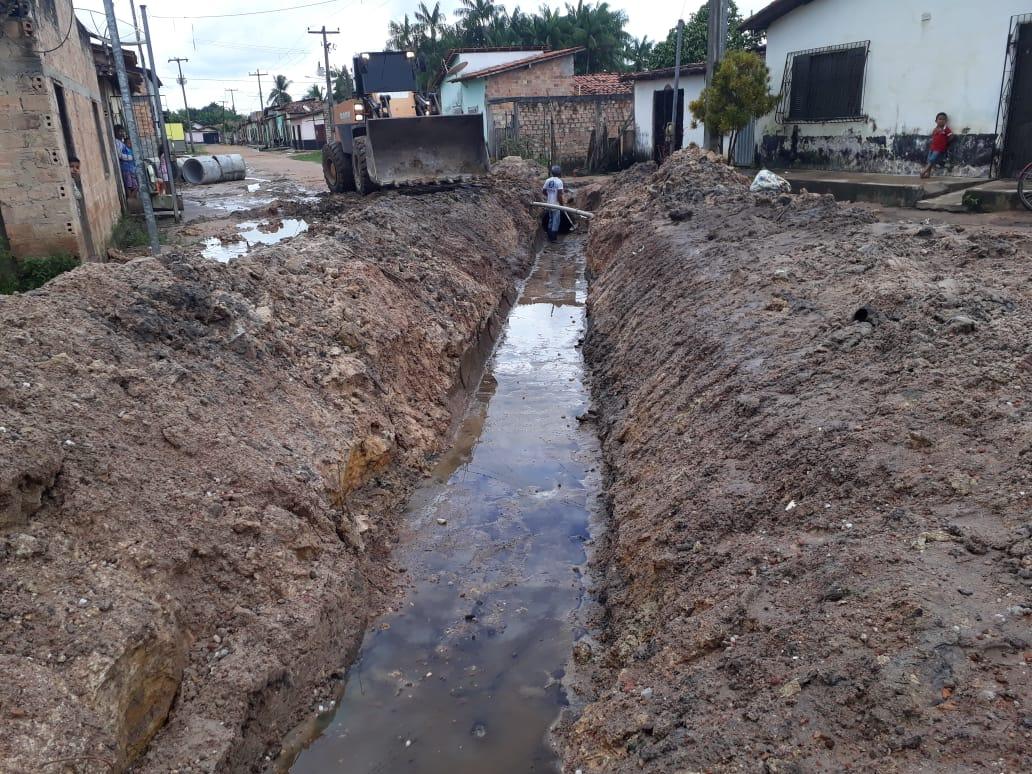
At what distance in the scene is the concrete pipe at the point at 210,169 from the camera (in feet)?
99.8

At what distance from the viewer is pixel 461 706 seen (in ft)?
14.3

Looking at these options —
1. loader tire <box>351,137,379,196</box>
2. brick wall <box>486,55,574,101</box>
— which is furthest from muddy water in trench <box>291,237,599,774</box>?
brick wall <box>486,55,574,101</box>

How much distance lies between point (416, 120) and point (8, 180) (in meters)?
8.24

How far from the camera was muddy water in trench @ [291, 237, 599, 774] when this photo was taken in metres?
4.09

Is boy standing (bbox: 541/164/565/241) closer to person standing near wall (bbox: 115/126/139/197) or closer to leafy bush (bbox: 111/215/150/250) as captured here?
leafy bush (bbox: 111/215/150/250)

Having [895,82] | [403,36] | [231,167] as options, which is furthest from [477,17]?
[895,82]

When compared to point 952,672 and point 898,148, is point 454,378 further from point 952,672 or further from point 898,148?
point 898,148

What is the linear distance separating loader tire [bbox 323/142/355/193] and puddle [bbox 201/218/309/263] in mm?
2248

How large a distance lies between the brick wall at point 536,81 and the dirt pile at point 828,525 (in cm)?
2472

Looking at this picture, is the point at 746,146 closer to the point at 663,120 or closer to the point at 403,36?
the point at 663,120

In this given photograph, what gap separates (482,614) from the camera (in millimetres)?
5164

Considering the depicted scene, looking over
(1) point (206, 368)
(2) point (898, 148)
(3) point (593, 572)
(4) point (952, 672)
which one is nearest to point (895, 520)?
(4) point (952, 672)

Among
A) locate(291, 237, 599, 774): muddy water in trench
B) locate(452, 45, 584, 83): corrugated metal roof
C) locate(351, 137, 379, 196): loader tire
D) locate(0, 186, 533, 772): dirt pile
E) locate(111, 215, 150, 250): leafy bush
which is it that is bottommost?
locate(291, 237, 599, 774): muddy water in trench

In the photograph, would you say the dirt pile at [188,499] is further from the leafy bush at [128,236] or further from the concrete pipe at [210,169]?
the concrete pipe at [210,169]
